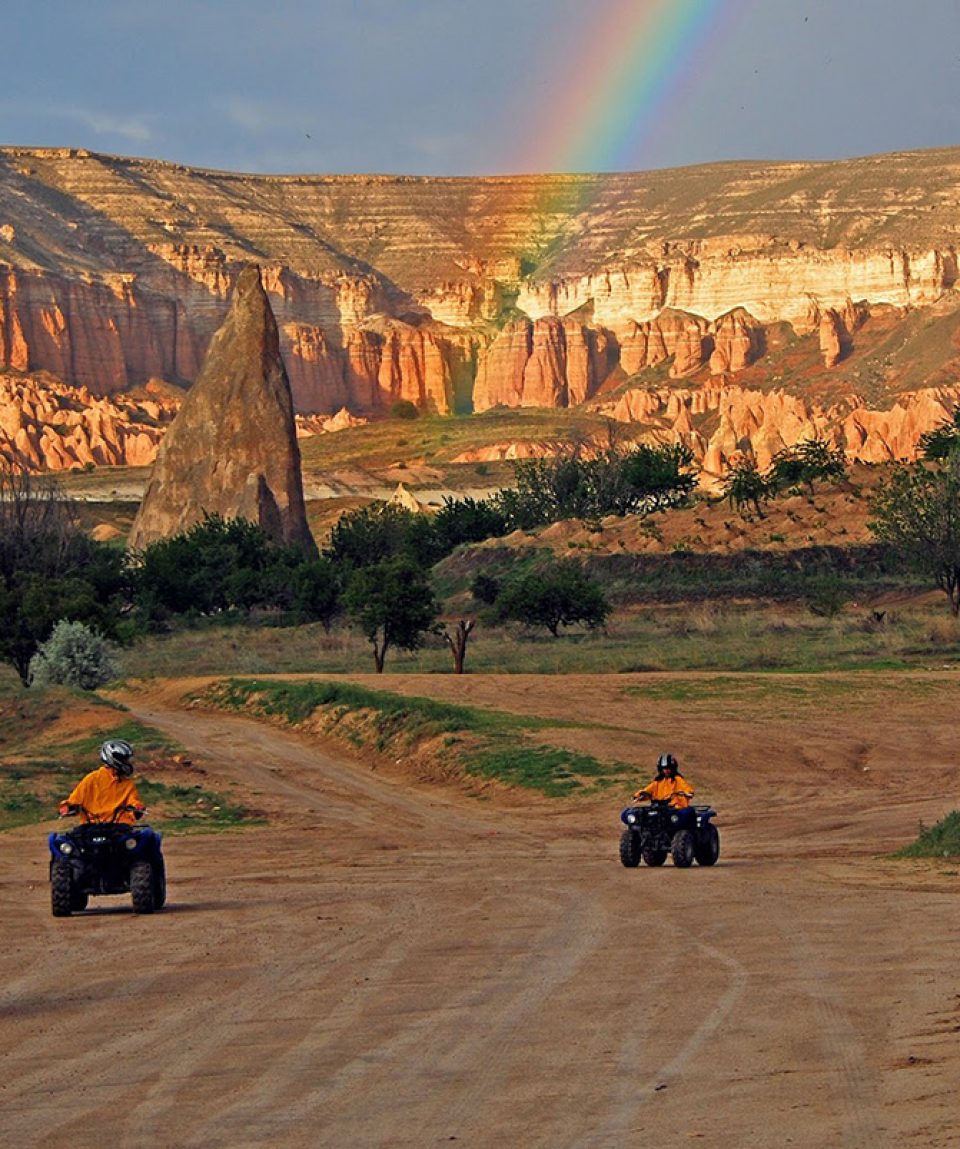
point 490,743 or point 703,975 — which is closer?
point 703,975

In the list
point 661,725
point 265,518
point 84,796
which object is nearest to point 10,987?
point 84,796

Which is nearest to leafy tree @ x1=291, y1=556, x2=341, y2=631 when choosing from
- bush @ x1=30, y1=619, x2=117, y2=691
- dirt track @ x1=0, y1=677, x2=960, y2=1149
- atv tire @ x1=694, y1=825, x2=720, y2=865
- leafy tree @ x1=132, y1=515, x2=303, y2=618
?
leafy tree @ x1=132, y1=515, x2=303, y2=618

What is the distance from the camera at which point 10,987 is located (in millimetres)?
11312

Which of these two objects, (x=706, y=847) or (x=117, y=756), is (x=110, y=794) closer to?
(x=117, y=756)

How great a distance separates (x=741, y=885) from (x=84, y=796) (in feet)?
16.3

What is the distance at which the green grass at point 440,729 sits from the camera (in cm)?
2667

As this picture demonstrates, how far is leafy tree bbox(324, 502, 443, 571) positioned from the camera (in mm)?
79438

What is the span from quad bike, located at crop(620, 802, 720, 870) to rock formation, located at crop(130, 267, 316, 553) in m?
65.3

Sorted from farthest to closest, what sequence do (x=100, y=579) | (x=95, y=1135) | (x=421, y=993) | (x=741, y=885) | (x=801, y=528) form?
(x=801, y=528), (x=100, y=579), (x=741, y=885), (x=421, y=993), (x=95, y=1135)

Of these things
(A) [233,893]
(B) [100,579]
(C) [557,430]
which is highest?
(C) [557,430]

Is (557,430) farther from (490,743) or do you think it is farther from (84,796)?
(84,796)

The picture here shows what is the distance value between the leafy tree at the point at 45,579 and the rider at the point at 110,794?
26400 millimetres

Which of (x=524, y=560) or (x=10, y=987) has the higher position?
(x=524, y=560)

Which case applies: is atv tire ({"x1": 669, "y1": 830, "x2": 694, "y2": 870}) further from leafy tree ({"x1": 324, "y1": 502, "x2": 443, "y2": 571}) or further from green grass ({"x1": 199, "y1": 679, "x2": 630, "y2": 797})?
leafy tree ({"x1": 324, "y1": 502, "x2": 443, "y2": 571})
